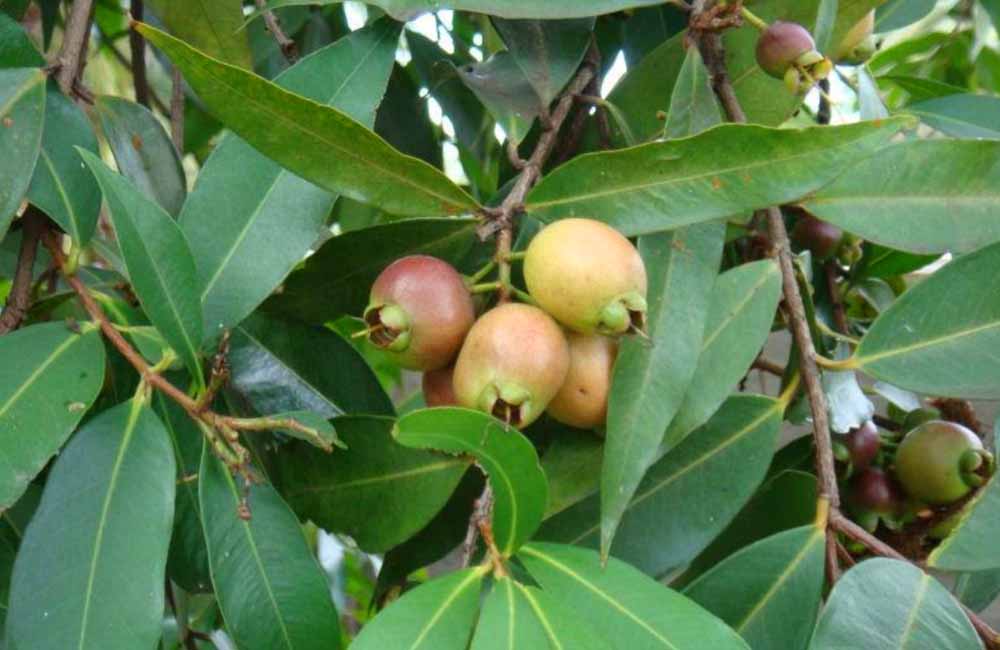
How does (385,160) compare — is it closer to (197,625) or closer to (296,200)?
(296,200)

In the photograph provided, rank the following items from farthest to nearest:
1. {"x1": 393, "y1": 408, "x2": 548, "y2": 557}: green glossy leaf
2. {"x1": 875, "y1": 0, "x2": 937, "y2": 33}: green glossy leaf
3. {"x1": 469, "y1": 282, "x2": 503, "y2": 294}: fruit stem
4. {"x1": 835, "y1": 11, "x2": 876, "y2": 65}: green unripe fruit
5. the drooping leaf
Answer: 1. {"x1": 875, "y1": 0, "x2": 937, "y2": 33}: green glossy leaf
2. {"x1": 835, "y1": 11, "x2": 876, "y2": 65}: green unripe fruit
3. the drooping leaf
4. {"x1": 469, "y1": 282, "x2": 503, "y2": 294}: fruit stem
5. {"x1": 393, "y1": 408, "x2": 548, "y2": 557}: green glossy leaf

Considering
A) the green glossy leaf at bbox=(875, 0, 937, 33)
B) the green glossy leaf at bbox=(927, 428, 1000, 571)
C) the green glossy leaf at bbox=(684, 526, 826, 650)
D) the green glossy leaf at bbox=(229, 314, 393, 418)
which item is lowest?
the green glossy leaf at bbox=(684, 526, 826, 650)

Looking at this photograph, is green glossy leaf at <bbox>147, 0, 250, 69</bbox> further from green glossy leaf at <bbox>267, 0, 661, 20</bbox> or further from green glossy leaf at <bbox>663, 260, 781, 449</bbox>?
A: green glossy leaf at <bbox>663, 260, 781, 449</bbox>

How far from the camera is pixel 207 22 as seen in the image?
88cm

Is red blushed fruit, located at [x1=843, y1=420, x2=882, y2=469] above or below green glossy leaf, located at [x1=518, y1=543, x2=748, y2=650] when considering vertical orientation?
below

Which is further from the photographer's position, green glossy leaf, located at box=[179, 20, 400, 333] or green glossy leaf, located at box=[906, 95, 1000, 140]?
green glossy leaf, located at box=[906, 95, 1000, 140]

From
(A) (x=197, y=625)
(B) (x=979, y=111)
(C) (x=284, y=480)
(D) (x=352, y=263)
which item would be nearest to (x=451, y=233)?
(D) (x=352, y=263)

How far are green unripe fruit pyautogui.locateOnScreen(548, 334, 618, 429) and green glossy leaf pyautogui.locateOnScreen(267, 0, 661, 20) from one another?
19cm

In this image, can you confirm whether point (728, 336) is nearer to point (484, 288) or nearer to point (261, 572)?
point (484, 288)

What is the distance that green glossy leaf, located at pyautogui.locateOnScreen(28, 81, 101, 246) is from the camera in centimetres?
69

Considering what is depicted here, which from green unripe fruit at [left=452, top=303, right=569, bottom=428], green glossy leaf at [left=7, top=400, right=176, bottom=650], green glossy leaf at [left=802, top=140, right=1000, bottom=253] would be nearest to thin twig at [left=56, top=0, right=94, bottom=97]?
green glossy leaf at [left=7, top=400, right=176, bottom=650]

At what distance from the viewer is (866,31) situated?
83 centimetres

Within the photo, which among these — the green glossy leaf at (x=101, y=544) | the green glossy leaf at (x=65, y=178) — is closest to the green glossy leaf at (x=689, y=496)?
the green glossy leaf at (x=101, y=544)

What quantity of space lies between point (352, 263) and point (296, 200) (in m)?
0.06
